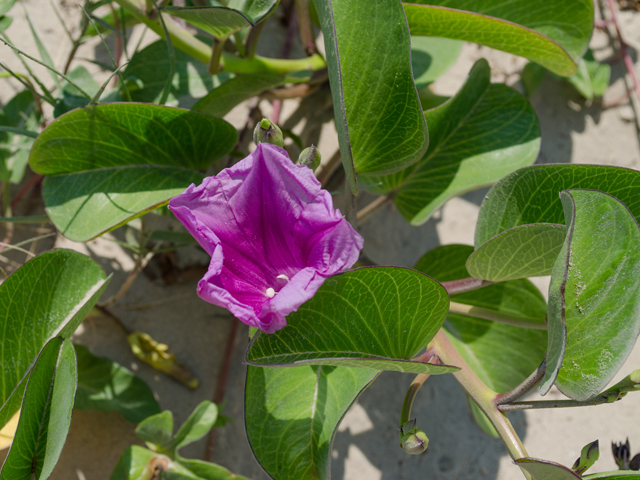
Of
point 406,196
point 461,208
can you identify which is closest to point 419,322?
point 406,196

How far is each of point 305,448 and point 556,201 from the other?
556 mm

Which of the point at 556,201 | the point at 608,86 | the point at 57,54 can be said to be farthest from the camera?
the point at 608,86

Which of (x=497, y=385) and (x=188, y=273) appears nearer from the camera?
(x=497, y=385)

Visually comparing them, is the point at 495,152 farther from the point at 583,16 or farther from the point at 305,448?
the point at 305,448

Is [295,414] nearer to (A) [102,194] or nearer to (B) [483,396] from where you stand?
(B) [483,396]

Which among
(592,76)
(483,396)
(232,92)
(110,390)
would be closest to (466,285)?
(483,396)

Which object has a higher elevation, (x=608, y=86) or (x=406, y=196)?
(x=608, y=86)

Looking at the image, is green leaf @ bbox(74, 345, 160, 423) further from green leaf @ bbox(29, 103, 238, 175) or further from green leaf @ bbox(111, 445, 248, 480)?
green leaf @ bbox(29, 103, 238, 175)

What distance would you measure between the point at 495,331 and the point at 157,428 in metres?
0.72

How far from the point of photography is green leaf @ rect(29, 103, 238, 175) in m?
0.96

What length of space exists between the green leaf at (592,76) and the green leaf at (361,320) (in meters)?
1.20

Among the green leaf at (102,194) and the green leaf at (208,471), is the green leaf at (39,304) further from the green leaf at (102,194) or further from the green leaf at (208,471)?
the green leaf at (208,471)

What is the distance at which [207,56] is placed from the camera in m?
→ 1.20

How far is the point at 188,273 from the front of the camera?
1459 millimetres
